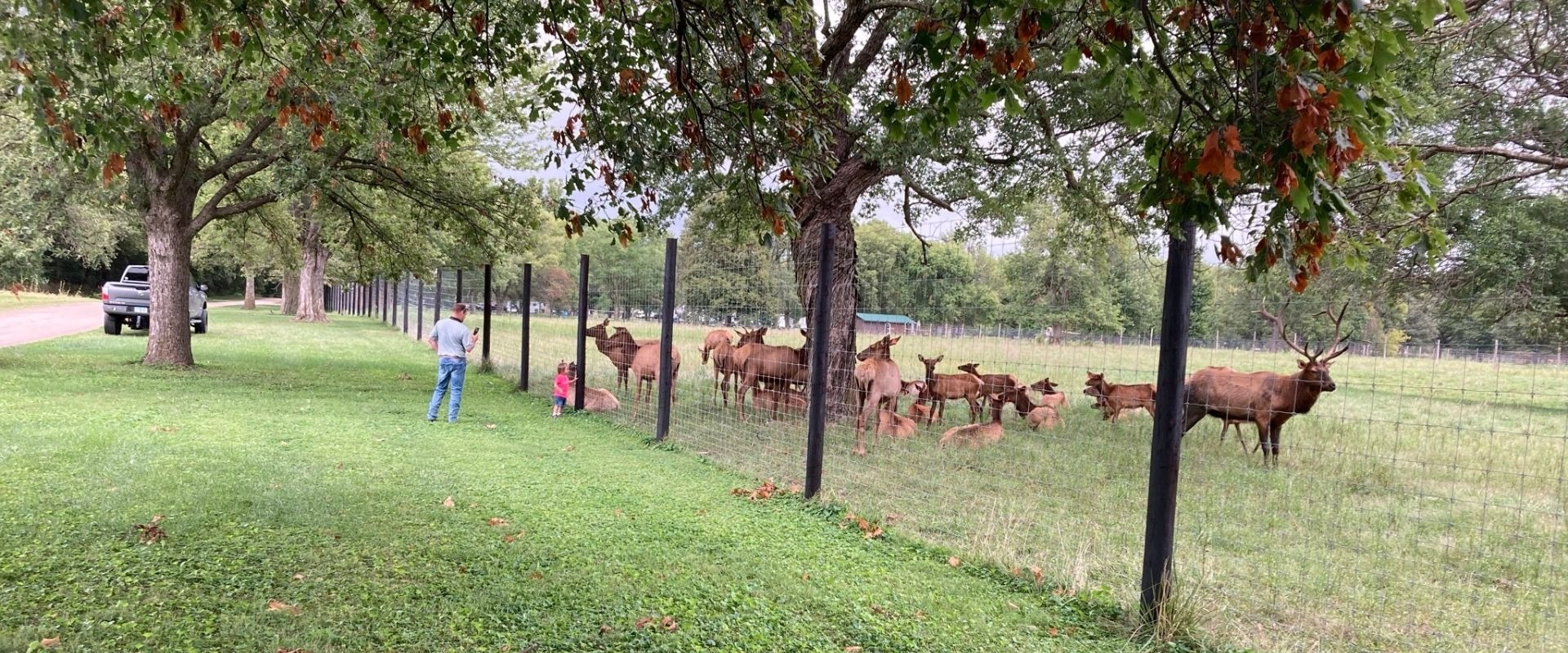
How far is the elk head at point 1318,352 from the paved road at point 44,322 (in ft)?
66.8

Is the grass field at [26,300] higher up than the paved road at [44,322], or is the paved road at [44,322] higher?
the grass field at [26,300]

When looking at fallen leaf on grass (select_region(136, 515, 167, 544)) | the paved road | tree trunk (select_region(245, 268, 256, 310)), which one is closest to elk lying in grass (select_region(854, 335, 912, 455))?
fallen leaf on grass (select_region(136, 515, 167, 544))

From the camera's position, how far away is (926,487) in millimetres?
6328

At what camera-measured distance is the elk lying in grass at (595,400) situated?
9.86m

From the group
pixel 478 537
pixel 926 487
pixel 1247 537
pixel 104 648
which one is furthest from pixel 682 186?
pixel 104 648

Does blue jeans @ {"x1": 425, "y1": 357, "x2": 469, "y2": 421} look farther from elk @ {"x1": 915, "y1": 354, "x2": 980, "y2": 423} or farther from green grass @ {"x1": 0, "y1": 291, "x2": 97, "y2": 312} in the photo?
green grass @ {"x1": 0, "y1": 291, "x2": 97, "y2": 312}

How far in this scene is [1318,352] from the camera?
4.16 metres

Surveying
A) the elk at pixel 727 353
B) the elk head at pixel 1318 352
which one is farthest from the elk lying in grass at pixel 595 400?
the elk head at pixel 1318 352

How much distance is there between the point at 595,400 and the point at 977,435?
4.96m

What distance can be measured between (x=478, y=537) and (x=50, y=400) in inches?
294

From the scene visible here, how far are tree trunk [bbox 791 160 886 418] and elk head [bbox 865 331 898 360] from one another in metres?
0.20

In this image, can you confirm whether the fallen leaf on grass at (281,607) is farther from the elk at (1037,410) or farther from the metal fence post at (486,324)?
the metal fence post at (486,324)

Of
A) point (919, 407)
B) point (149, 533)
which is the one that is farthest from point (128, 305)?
point (919, 407)

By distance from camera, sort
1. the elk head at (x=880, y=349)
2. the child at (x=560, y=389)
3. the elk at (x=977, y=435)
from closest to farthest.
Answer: the elk head at (x=880, y=349) < the elk at (x=977, y=435) < the child at (x=560, y=389)
